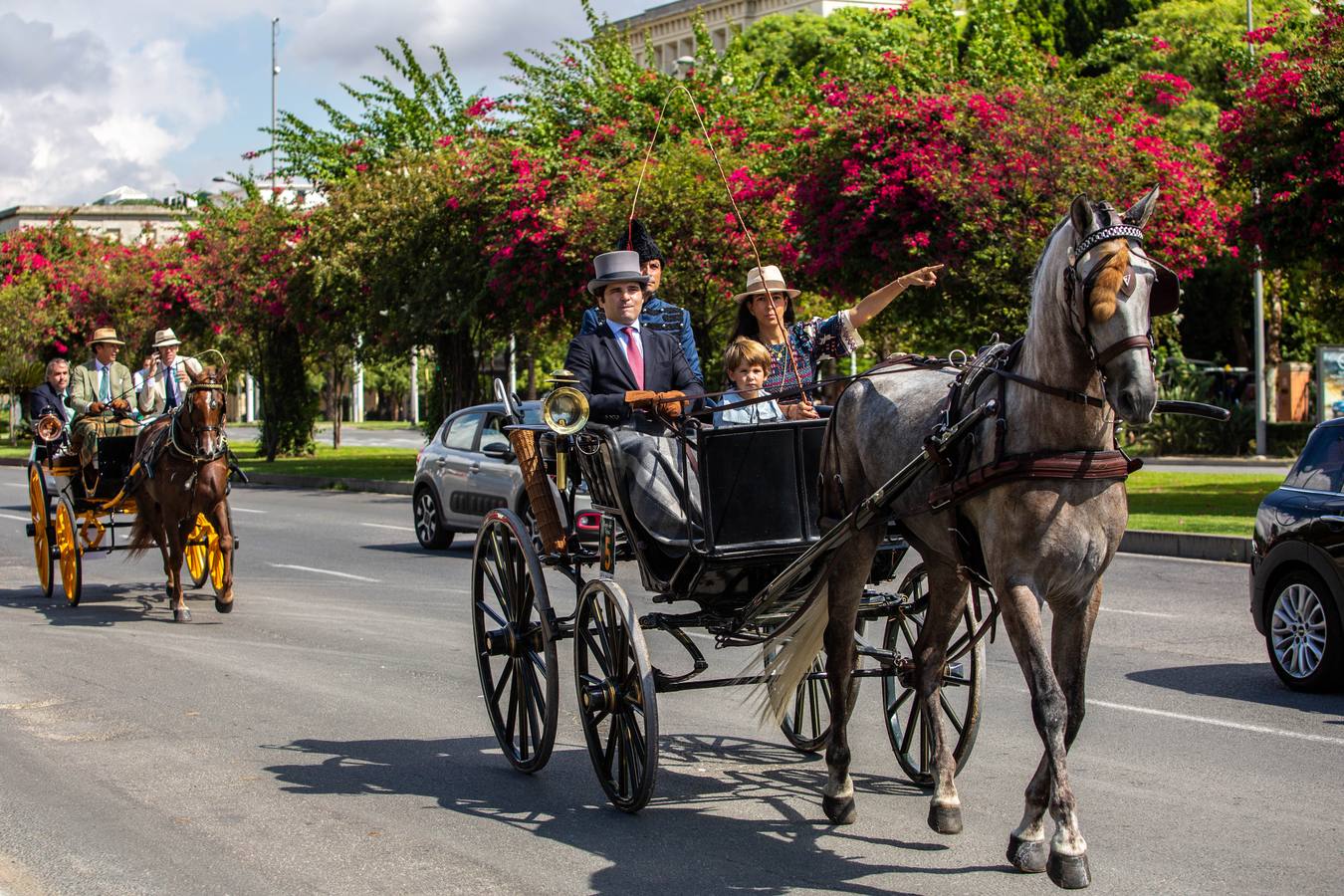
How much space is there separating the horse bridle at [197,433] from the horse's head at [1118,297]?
27.9ft

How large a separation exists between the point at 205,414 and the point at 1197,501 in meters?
14.3

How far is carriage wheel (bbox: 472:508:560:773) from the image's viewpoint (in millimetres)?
6867

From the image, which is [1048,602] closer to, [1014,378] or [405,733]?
[1014,378]

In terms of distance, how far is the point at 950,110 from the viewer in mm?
22750

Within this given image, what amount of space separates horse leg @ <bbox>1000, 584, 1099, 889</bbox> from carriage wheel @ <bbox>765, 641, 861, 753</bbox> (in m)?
2.22

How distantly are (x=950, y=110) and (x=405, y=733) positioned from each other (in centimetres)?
1701

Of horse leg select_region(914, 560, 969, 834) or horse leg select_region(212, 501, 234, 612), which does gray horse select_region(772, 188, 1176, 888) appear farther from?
horse leg select_region(212, 501, 234, 612)

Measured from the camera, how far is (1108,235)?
4898 millimetres

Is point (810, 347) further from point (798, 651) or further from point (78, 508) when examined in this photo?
point (78, 508)

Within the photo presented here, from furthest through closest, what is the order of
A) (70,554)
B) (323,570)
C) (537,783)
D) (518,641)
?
(323,570) < (70,554) < (518,641) < (537,783)

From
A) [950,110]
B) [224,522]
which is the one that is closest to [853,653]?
[224,522]

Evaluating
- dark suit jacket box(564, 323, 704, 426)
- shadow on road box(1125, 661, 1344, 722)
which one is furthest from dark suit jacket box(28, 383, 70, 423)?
shadow on road box(1125, 661, 1344, 722)

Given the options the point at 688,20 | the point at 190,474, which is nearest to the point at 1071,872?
the point at 190,474

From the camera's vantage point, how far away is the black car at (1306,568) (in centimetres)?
878
